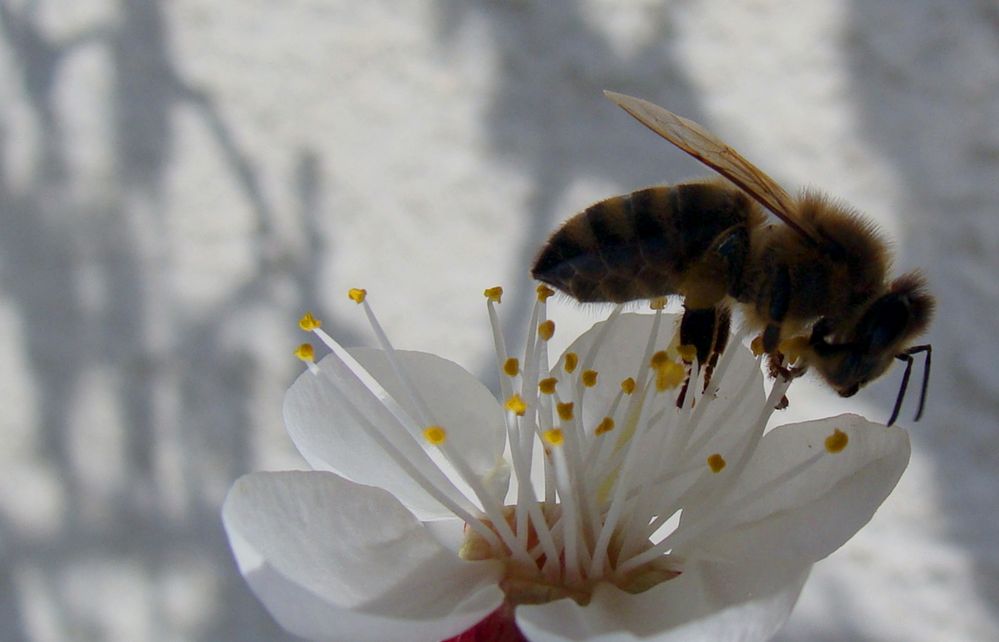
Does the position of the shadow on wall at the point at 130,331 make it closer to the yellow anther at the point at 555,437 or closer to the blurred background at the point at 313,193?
the blurred background at the point at 313,193

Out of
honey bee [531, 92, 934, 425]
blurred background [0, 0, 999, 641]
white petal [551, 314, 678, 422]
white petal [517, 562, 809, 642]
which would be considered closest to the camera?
white petal [517, 562, 809, 642]

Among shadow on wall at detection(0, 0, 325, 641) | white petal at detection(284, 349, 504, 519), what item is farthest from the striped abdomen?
shadow on wall at detection(0, 0, 325, 641)

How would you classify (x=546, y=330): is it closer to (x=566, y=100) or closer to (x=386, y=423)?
(x=386, y=423)

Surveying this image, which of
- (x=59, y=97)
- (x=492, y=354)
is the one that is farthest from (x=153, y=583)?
(x=59, y=97)

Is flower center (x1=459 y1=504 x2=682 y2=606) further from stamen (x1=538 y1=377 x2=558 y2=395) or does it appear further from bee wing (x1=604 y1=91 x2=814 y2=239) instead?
bee wing (x1=604 y1=91 x2=814 y2=239)

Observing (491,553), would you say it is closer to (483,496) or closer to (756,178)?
(483,496)

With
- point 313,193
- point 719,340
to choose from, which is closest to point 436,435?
point 719,340
